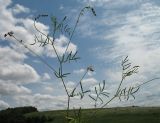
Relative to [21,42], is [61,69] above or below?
below

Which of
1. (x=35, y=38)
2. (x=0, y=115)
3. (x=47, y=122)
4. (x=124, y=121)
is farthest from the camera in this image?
(x=0, y=115)

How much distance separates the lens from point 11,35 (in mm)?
7488

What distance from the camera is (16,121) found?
119125 millimetres

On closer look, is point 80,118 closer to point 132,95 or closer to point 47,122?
point 132,95

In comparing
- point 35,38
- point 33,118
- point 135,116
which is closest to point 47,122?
point 33,118

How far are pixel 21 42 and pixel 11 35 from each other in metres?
0.23

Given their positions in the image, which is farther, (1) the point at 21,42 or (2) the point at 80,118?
(1) the point at 21,42

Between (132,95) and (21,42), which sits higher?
(21,42)

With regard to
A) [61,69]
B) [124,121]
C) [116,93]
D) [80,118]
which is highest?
[124,121]

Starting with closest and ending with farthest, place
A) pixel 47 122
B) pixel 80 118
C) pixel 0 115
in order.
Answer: pixel 80 118 < pixel 47 122 < pixel 0 115

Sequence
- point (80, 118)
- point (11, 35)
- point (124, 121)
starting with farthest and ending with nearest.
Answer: point (124, 121) < point (11, 35) < point (80, 118)

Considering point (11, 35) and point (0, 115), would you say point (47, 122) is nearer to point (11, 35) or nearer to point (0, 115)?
point (0, 115)

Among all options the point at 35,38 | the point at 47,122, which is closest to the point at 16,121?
the point at 47,122

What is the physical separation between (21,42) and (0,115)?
131 metres
